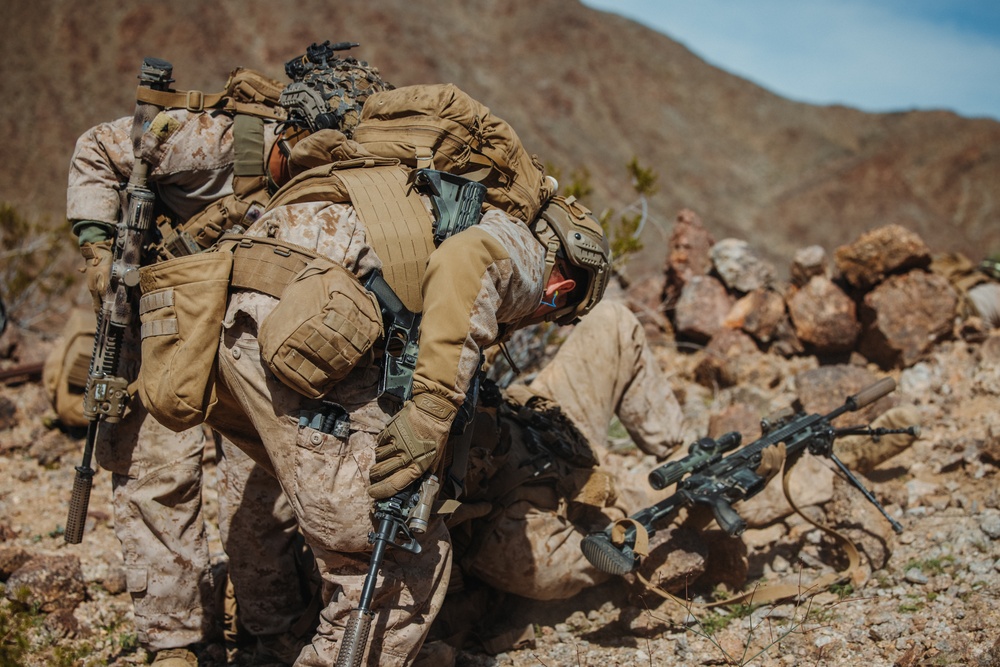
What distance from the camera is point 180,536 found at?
11.4 feet

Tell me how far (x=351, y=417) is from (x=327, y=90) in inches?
63.2

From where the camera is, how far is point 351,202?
275cm

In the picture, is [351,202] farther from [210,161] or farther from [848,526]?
[848,526]

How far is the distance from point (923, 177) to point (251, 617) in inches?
981

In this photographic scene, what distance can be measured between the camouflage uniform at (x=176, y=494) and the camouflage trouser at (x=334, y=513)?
0.89 meters

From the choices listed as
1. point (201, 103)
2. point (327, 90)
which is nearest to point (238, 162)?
point (201, 103)

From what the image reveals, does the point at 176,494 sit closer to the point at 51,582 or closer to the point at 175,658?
the point at 175,658

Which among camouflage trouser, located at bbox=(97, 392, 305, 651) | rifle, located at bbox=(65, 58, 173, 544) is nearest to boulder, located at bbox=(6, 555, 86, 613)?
rifle, located at bbox=(65, 58, 173, 544)

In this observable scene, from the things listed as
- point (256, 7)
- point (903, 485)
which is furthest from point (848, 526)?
point (256, 7)

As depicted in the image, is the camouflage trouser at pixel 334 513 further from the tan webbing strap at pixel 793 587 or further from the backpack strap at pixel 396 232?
the tan webbing strap at pixel 793 587

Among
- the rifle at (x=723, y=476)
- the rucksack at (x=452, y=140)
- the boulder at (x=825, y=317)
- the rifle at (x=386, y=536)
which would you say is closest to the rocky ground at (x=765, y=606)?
the rifle at (x=723, y=476)

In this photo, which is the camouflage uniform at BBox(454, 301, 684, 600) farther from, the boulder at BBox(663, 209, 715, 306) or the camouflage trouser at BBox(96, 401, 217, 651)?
the boulder at BBox(663, 209, 715, 306)

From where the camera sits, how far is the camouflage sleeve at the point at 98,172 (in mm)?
3635

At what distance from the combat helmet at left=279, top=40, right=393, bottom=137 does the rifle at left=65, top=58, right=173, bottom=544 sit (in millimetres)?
572
